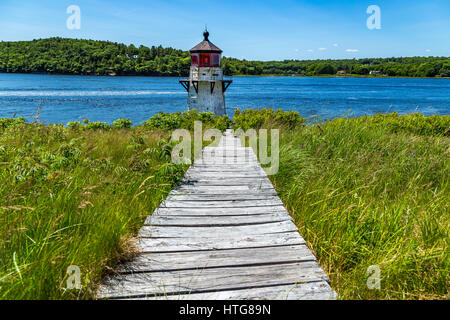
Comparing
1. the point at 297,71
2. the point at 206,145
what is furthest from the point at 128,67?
the point at 206,145

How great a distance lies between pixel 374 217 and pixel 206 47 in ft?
73.1

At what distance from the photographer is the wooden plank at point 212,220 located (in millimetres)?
2730

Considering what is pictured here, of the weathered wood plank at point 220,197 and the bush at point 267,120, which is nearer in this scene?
the weathered wood plank at point 220,197

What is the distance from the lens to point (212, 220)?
2.83 metres

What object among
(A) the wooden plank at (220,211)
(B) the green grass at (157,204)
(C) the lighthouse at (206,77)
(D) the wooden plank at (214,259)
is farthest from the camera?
(C) the lighthouse at (206,77)

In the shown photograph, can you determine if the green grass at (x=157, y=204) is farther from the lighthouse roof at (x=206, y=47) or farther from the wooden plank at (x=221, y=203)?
the lighthouse roof at (x=206, y=47)

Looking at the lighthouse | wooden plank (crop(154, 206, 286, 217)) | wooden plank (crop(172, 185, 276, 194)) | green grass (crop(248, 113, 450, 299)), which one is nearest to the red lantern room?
the lighthouse

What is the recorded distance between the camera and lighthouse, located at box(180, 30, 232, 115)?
2269 cm

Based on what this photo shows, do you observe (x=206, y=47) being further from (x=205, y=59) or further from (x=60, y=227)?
(x=60, y=227)

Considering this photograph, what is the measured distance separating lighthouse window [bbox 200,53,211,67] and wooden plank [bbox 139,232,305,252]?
2226cm

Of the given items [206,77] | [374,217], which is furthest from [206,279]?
[206,77]

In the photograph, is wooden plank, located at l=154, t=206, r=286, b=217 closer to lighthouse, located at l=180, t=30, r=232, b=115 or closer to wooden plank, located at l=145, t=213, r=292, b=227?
wooden plank, located at l=145, t=213, r=292, b=227

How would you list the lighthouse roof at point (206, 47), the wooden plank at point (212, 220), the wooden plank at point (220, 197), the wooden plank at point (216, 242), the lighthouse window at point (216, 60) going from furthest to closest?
the lighthouse window at point (216, 60), the lighthouse roof at point (206, 47), the wooden plank at point (220, 197), the wooden plank at point (212, 220), the wooden plank at point (216, 242)

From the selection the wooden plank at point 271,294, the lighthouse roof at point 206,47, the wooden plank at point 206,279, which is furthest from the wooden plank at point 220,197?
the lighthouse roof at point 206,47
